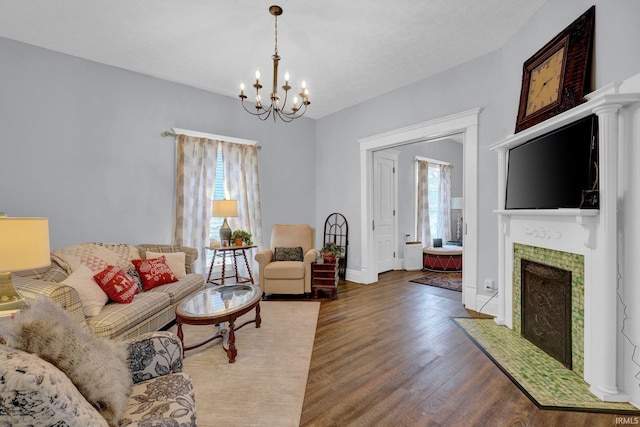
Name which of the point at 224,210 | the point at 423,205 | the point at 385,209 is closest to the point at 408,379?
the point at 224,210

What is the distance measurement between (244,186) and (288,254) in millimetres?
1354

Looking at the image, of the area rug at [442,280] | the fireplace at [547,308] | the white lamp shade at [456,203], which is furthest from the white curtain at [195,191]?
the white lamp shade at [456,203]

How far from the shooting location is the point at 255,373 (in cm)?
222

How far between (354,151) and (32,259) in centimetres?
424

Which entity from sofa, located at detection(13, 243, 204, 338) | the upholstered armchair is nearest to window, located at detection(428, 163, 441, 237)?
the upholstered armchair

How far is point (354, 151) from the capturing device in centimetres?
500

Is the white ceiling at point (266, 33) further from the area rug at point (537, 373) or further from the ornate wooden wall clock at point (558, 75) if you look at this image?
the area rug at point (537, 373)

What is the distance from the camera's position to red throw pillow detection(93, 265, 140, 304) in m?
2.60

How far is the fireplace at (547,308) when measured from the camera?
2.24m

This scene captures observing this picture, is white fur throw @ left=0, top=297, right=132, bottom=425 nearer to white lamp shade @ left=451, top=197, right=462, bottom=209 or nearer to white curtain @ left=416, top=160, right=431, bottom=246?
white curtain @ left=416, top=160, right=431, bottom=246

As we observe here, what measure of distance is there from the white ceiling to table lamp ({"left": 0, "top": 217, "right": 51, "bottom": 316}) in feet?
6.72

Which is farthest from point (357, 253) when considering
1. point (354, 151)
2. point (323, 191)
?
point (354, 151)

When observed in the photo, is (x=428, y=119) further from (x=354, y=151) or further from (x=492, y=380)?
(x=492, y=380)

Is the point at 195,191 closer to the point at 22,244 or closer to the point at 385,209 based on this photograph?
the point at 22,244
